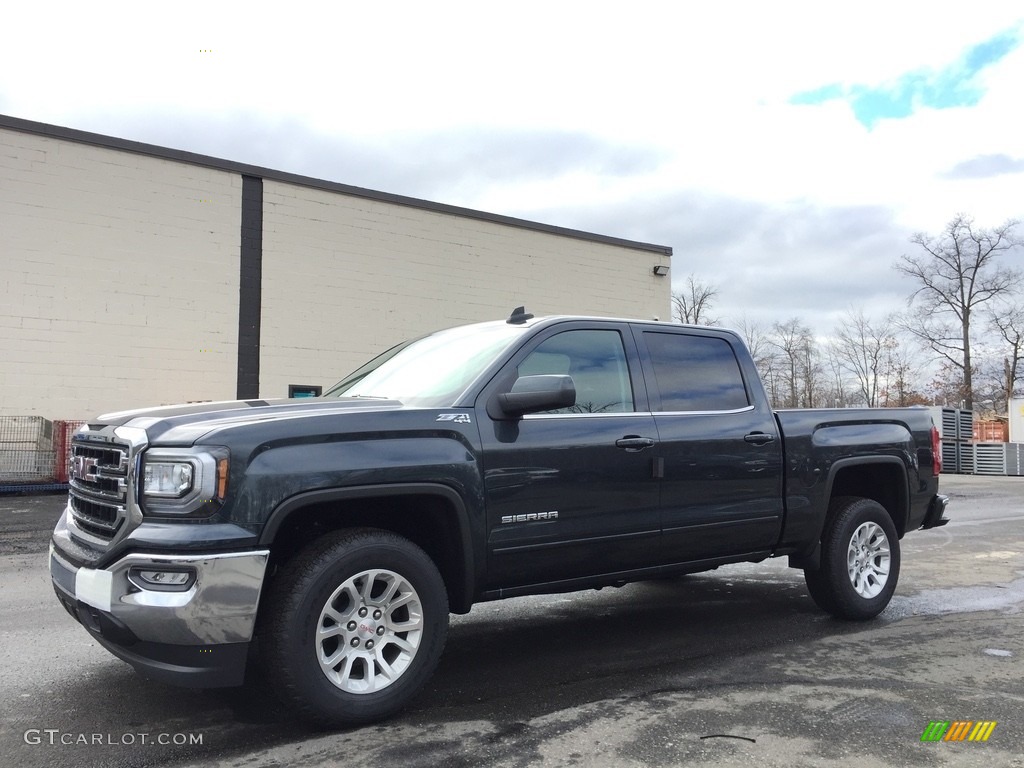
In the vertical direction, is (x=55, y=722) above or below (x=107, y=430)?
below

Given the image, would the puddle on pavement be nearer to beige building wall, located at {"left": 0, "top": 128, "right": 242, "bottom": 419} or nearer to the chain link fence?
the chain link fence

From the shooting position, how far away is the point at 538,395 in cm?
386

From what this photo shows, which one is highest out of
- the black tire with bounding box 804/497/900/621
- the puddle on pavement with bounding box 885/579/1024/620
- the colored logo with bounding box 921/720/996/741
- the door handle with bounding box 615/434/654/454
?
the door handle with bounding box 615/434/654/454

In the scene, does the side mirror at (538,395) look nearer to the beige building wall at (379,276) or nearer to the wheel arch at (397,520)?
the wheel arch at (397,520)

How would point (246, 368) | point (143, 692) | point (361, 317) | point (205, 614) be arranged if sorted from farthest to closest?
Result: point (361, 317) < point (246, 368) < point (143, 692) < point (205, 614)

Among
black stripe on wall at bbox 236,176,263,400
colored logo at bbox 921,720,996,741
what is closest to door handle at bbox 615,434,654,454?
colored logo at bbox 921,720,996,741

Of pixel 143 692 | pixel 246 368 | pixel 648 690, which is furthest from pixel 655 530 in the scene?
pixel 246 368

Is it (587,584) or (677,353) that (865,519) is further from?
(587,584)

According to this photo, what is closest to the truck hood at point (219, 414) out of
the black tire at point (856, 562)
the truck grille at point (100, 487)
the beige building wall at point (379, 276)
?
the truck grille at point (100, 487)

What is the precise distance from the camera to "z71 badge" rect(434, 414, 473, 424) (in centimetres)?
382

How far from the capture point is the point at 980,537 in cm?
1012

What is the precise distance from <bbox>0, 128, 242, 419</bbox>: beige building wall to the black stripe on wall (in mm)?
192

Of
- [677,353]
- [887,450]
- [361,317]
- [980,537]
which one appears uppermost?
[361,317]

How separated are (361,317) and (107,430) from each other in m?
17.3
